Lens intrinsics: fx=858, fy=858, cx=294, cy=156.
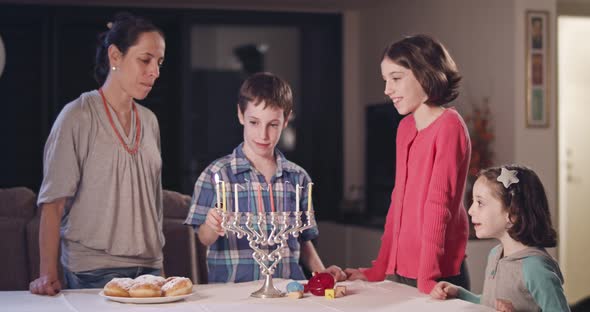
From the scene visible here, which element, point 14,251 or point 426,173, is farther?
point 14,251

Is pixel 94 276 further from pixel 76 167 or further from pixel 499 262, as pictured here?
pixel 499 262

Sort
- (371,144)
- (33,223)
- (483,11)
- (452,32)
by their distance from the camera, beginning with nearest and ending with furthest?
1. (33,223)
2. (483,11)
3. (452,32)
4. (371,144)

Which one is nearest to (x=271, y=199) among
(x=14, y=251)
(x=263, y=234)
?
(x=263, y=234)

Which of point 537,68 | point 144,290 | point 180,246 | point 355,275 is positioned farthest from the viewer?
point 537,68

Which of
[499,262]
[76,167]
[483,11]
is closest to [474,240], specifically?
[483,11]

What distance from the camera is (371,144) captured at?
7332mm

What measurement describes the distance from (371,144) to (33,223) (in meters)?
4.01

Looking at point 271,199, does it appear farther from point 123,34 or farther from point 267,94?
point 123,34

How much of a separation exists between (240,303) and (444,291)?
50cm

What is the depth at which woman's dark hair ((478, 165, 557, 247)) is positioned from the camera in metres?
2.24

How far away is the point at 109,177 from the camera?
2412mm

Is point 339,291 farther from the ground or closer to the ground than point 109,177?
closer to the ground

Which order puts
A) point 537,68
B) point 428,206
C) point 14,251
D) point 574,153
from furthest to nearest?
point 574,153 → point 537,68 → point 14,251 → point 428,206

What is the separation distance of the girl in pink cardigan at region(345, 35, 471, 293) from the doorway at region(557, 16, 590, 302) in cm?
461
